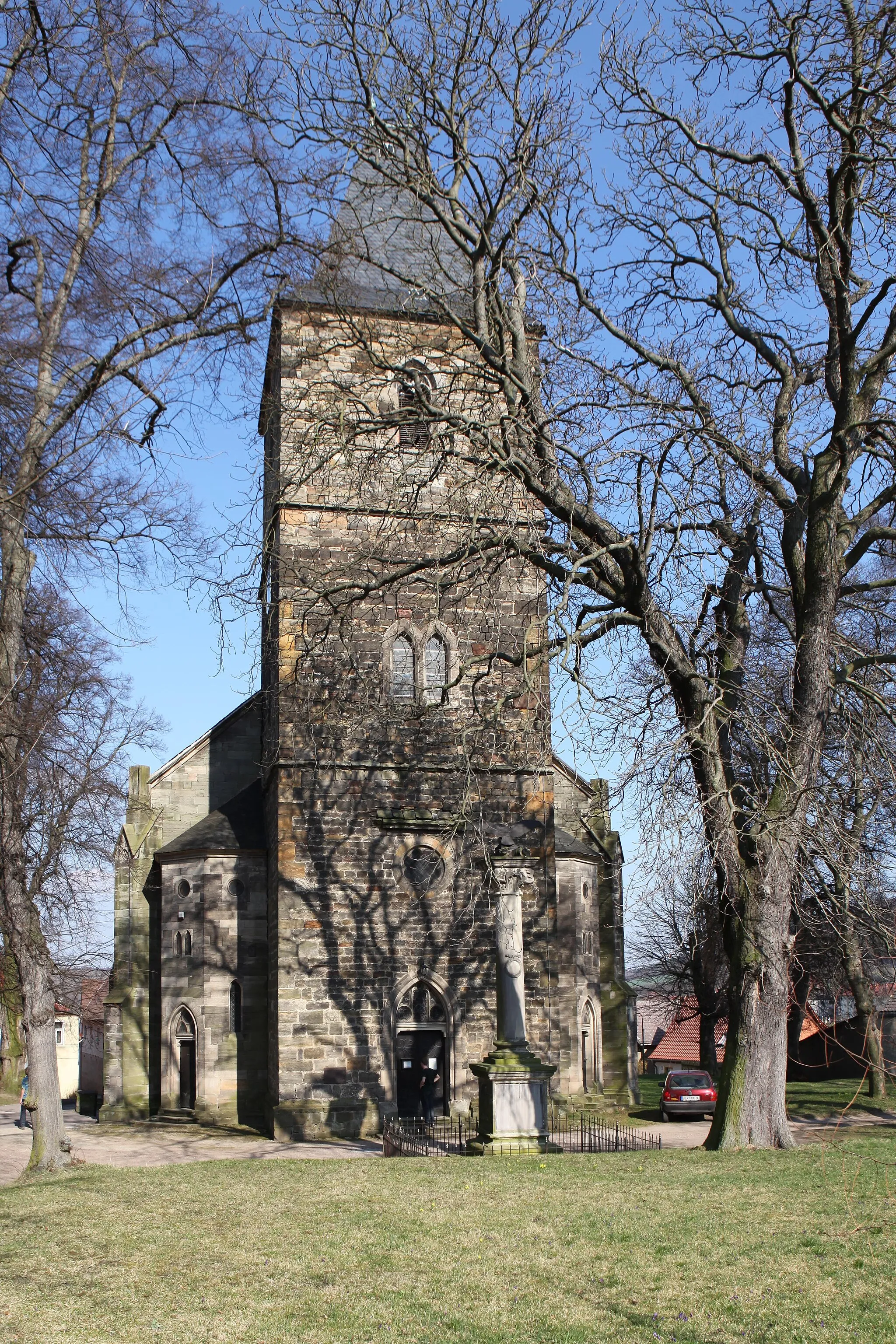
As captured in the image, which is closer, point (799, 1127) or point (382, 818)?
point (799, 1127)

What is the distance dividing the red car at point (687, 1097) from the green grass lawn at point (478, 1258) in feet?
43.4

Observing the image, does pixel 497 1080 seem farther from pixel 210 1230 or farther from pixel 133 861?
pixel 133 861

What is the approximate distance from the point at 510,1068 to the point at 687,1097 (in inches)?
414

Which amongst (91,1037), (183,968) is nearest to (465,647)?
(183,968)

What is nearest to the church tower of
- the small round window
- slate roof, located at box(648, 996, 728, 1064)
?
the small round window

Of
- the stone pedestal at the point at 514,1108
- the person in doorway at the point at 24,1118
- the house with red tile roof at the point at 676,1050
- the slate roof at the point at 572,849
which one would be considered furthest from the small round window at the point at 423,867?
the house with red tile roof at the point at 676,1050

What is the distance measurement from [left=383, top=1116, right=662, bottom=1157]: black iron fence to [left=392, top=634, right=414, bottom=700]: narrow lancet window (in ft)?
23.1

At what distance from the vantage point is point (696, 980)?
34.9 metres

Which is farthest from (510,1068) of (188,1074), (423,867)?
(188,1074)

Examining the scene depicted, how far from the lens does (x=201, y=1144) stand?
64.1 feet

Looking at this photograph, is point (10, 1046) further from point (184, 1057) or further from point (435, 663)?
point (435, 663)

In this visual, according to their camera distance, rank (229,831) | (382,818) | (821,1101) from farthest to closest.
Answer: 1. (821,1101)
2. (229,831)
3. (382,818)

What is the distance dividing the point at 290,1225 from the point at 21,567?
772cm

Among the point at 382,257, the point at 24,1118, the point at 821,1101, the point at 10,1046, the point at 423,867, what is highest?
the point at 382,257
